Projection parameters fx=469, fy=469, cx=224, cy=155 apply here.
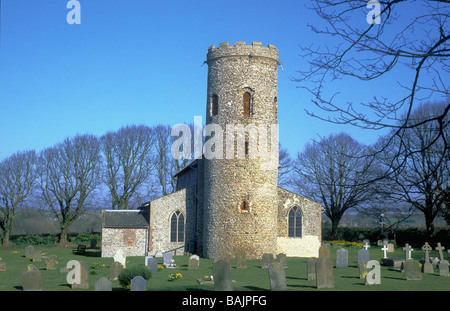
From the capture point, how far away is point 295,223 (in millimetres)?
30938

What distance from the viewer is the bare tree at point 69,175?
152ft

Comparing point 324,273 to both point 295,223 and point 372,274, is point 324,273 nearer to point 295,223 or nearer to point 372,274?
point 372,274

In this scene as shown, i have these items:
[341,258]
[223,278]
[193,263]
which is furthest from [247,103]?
[223,278]

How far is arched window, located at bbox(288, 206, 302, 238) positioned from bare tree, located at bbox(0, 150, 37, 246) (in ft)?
92.8

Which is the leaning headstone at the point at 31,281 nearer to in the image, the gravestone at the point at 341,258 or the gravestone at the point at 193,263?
the gravestone at the point at 193,263

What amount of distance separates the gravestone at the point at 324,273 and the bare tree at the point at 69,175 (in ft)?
115

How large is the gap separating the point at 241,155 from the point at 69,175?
2510 cm

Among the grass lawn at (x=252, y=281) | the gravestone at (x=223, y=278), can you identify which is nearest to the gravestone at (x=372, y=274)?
the grass lawn at (x=252, y=281)

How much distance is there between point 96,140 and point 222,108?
2398 centimetres

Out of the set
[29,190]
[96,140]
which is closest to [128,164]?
[96,140]

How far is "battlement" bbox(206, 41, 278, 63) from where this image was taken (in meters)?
28.0

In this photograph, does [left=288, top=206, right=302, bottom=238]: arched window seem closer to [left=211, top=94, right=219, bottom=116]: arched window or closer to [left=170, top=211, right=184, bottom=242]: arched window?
[left=170, top=211, right=184, bottom=242]: arched window
